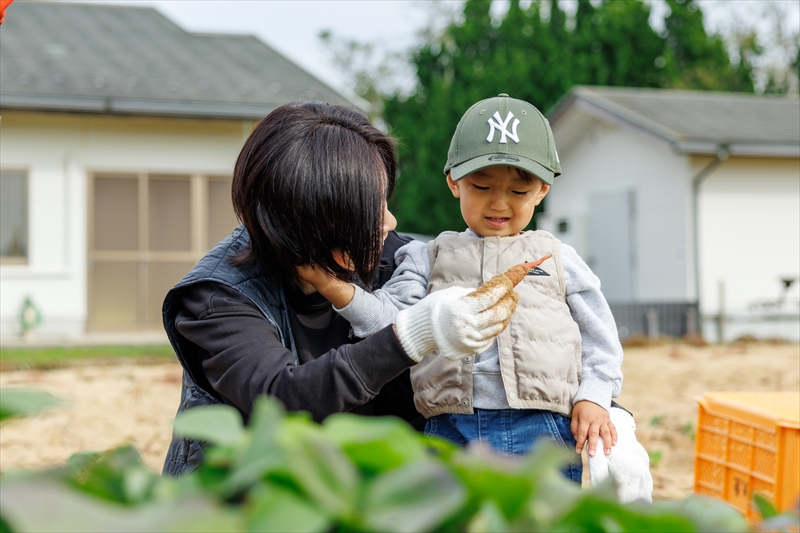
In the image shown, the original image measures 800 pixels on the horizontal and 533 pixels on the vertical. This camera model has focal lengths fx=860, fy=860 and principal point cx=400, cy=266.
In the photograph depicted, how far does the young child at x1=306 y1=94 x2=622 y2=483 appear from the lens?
1854 mm

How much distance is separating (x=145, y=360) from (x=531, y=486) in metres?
8.28

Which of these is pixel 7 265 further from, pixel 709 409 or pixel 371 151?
pixel 371 151

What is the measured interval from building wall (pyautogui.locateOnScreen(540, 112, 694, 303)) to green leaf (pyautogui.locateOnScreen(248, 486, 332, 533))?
12.0 m

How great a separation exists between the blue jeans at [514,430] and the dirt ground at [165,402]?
2297mm

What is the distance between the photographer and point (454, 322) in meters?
1.40

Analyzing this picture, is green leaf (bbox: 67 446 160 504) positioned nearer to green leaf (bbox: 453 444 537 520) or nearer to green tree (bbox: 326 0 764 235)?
green leaf (bbox: 453 444 537 520)

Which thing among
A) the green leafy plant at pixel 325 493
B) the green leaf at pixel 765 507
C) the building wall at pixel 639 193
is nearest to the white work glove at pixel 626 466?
the green leaf at pixel 765 507

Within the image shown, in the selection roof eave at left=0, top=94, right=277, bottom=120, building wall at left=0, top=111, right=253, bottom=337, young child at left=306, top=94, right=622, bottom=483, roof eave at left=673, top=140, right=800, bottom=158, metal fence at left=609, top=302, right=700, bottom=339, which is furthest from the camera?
metal fence at left=609, top=302, right=700, bottom=339

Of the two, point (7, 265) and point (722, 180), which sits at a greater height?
point (722, 180)

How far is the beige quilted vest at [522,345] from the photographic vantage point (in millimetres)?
1869

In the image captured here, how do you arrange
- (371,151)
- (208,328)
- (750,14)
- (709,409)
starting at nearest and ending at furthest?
(208,328)
(371,151)
(709,409)
(750,14)

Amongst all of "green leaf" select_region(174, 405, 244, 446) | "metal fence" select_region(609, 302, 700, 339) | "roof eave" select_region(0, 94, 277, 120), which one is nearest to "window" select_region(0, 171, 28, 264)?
"roof eave" select_region(0, 94, 277, 120)

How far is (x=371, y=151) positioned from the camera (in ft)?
5.70

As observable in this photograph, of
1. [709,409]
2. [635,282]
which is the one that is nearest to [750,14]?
[635,282]
